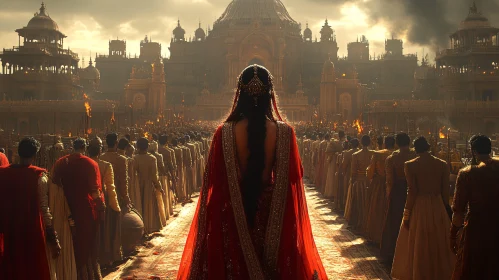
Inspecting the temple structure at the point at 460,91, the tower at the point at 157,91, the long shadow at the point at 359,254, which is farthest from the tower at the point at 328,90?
the long shadow at the point at 359,254

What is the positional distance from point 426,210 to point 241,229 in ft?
11.5

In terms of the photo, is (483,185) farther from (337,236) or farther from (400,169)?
(337,236)

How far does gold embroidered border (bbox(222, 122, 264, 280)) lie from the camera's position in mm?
4699

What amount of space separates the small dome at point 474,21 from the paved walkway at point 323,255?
1737 inches

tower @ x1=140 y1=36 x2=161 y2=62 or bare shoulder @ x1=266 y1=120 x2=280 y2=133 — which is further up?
tower @ x1=140 y1=36 x2=161 y2=62

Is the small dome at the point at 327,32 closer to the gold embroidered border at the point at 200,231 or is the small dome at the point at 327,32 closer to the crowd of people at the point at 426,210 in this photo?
the crowd of people at the point at 426,210

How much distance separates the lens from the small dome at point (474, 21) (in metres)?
53.3

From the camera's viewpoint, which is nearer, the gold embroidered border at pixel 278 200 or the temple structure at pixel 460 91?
the gold embroidered border at pixel 278 200

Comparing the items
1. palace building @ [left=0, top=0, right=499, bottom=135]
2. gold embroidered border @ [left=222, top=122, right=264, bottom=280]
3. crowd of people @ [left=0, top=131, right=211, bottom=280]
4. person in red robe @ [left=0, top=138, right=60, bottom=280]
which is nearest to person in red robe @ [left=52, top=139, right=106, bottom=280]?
crowd of people @ [left=0, top=131, right=211, bottom=280]

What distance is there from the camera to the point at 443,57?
172ft

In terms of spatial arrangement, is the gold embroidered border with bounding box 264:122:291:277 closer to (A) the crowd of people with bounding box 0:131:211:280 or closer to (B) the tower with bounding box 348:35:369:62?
(A) the crowd of people with bounding box 0:131:211:280

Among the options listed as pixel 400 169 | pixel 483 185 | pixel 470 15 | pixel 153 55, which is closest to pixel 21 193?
pixel 483 185

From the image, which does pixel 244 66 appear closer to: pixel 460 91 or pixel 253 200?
pixel 460 91

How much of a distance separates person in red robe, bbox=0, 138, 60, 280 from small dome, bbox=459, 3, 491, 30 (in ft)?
171
